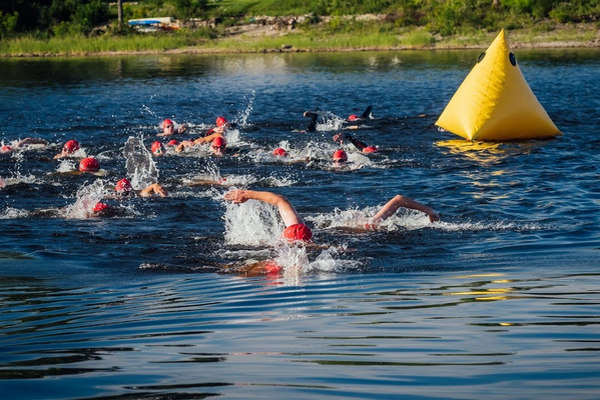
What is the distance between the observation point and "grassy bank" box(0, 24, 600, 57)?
54.9m

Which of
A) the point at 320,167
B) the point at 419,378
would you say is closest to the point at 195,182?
the point at 320,167

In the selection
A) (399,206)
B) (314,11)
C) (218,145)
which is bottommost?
(218,145)

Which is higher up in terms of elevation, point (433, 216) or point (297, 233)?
point (297, 233)

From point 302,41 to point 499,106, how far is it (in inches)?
1502

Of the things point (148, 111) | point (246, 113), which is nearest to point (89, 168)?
point (246, 113)

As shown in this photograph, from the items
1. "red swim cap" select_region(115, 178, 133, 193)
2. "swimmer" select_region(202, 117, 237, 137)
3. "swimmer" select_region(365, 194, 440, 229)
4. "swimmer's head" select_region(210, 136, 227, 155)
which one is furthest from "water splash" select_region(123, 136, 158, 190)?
"swimmer" select_region(365, 194, 440, 229)

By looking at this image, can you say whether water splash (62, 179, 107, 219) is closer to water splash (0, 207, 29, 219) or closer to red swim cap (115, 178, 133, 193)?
red swim cap (115, 178, 133, 193)

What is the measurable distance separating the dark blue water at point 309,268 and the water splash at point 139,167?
0.79 ft

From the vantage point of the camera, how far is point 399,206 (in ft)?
39.5

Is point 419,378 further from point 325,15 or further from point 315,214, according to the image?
point 325,15

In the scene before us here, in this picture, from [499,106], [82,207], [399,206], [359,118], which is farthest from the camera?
[359,118]

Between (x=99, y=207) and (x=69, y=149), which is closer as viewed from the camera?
(x=99, y=207)

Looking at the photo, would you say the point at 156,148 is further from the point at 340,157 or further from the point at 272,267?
the point at 272,267

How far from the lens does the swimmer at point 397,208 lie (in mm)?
12000
